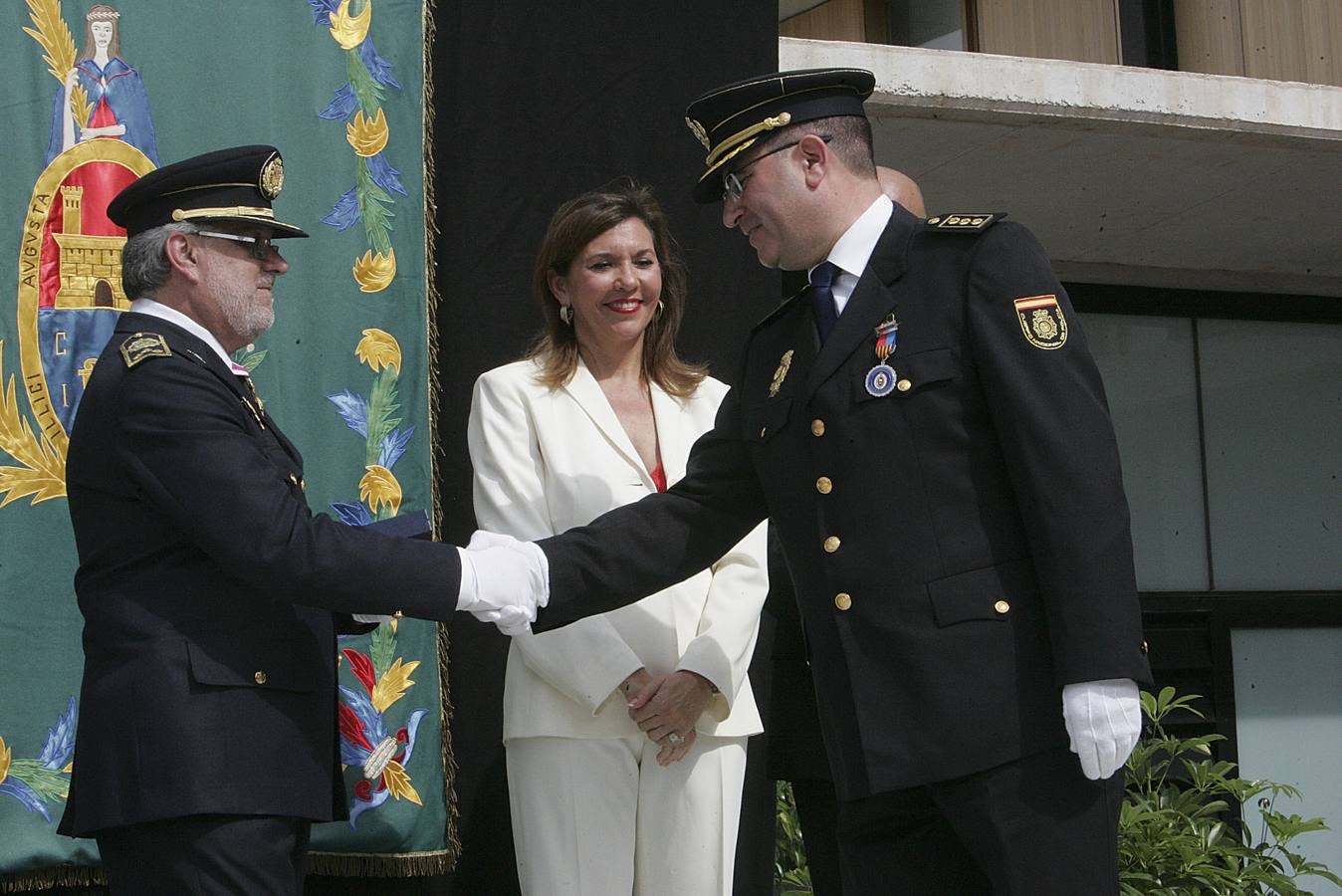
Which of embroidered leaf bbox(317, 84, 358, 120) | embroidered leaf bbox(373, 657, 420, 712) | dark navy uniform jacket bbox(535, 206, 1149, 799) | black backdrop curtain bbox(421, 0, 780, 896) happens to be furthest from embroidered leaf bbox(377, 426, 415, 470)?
dark navy uniform jacket bbox(535, 206, 1149, 799)

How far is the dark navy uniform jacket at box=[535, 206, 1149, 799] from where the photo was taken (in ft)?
6.05

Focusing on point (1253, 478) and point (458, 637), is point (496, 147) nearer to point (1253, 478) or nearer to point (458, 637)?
point (458, 637)

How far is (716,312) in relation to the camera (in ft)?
11.8

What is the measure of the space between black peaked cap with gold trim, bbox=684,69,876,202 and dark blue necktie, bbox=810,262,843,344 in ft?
0.66

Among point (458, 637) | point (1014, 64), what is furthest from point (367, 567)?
point (1014, 64)

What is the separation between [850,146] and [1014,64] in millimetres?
1871

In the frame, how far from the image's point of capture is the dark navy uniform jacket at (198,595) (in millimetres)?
2084

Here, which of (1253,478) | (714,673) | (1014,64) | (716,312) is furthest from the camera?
(1253,478)

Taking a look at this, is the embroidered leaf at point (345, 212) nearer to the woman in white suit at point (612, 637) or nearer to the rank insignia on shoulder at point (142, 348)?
the woman in white suit at point (612, 637)

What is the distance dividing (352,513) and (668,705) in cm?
94

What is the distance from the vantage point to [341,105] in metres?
3.38

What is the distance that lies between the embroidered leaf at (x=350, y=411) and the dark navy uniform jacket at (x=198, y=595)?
1054 mm

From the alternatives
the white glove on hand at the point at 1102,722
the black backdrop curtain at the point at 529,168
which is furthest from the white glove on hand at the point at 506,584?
the black backdrop curtain at the point at 529,168

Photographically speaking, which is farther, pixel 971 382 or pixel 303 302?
pixel 303 302
